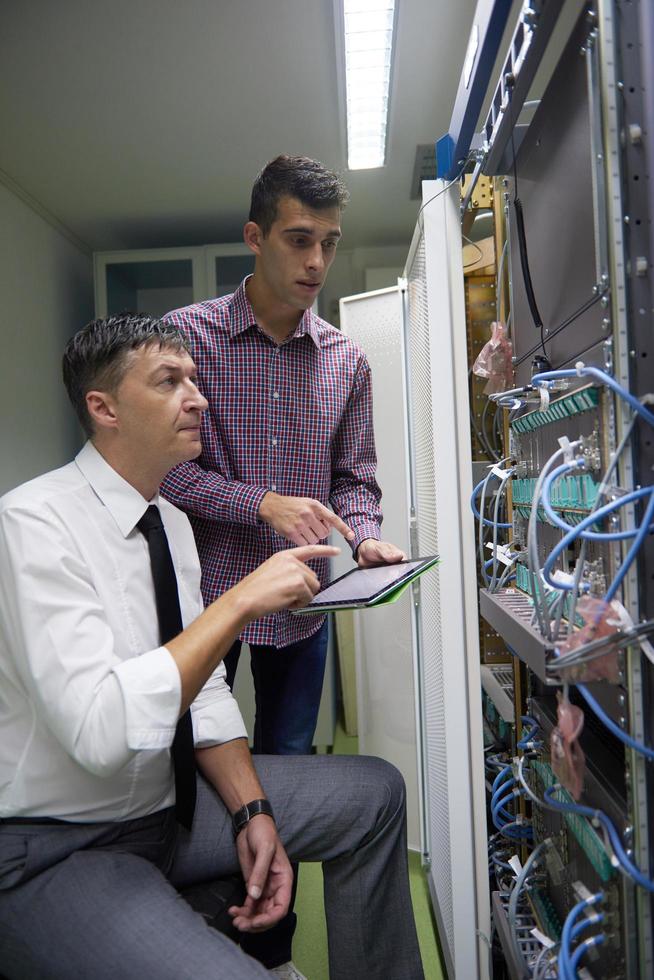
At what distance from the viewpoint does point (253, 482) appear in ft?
5.52

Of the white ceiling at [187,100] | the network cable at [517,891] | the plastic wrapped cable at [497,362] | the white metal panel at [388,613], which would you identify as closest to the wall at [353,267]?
the white ceiling at [187,100]

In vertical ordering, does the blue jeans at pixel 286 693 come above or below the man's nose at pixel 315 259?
below

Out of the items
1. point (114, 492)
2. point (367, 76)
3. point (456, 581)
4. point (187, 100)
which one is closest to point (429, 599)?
point (456, 581)

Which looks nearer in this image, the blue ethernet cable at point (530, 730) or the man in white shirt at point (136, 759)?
the man in white shirt at point (136, 759)

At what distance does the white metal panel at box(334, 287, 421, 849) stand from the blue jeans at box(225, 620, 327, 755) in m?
0.64

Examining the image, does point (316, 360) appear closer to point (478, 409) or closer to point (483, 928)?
point (478, 409)

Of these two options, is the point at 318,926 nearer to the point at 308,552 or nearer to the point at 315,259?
the point at 308,552

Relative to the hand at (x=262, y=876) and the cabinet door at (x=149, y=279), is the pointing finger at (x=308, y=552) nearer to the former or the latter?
the hand at (x=262, y=876)

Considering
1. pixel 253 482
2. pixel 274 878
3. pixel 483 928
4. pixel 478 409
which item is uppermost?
pixel 478 409

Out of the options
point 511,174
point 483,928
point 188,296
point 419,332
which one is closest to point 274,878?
point 483,928

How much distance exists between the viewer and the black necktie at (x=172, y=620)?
1.17 meters

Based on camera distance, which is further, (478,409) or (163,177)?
A: (163,177)

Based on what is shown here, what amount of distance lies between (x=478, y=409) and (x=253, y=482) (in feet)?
2.68

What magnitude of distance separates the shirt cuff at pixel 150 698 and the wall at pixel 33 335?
2.49 metres
